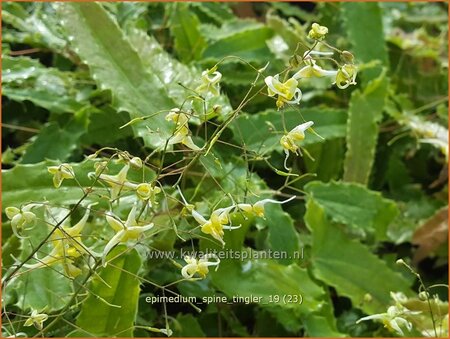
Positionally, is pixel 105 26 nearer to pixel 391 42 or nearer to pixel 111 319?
pixel 111 319

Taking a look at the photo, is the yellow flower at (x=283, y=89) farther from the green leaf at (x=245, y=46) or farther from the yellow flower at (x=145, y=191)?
the green leaf at (x=245, y=46)

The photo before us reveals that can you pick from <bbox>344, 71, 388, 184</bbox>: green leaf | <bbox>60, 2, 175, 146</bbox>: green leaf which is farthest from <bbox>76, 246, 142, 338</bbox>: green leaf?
<bbox>344, 71, 388, 184</bbox>: green leaf

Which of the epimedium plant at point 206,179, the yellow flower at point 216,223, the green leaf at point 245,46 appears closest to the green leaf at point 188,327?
the epimedium plant at point 206,179

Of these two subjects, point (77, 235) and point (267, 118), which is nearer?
point (77, 235)

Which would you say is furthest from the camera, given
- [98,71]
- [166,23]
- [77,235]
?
A: [166,23]

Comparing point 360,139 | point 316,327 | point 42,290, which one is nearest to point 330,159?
point 360,139

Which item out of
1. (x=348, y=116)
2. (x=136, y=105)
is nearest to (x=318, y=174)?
(x=348, y=116)
